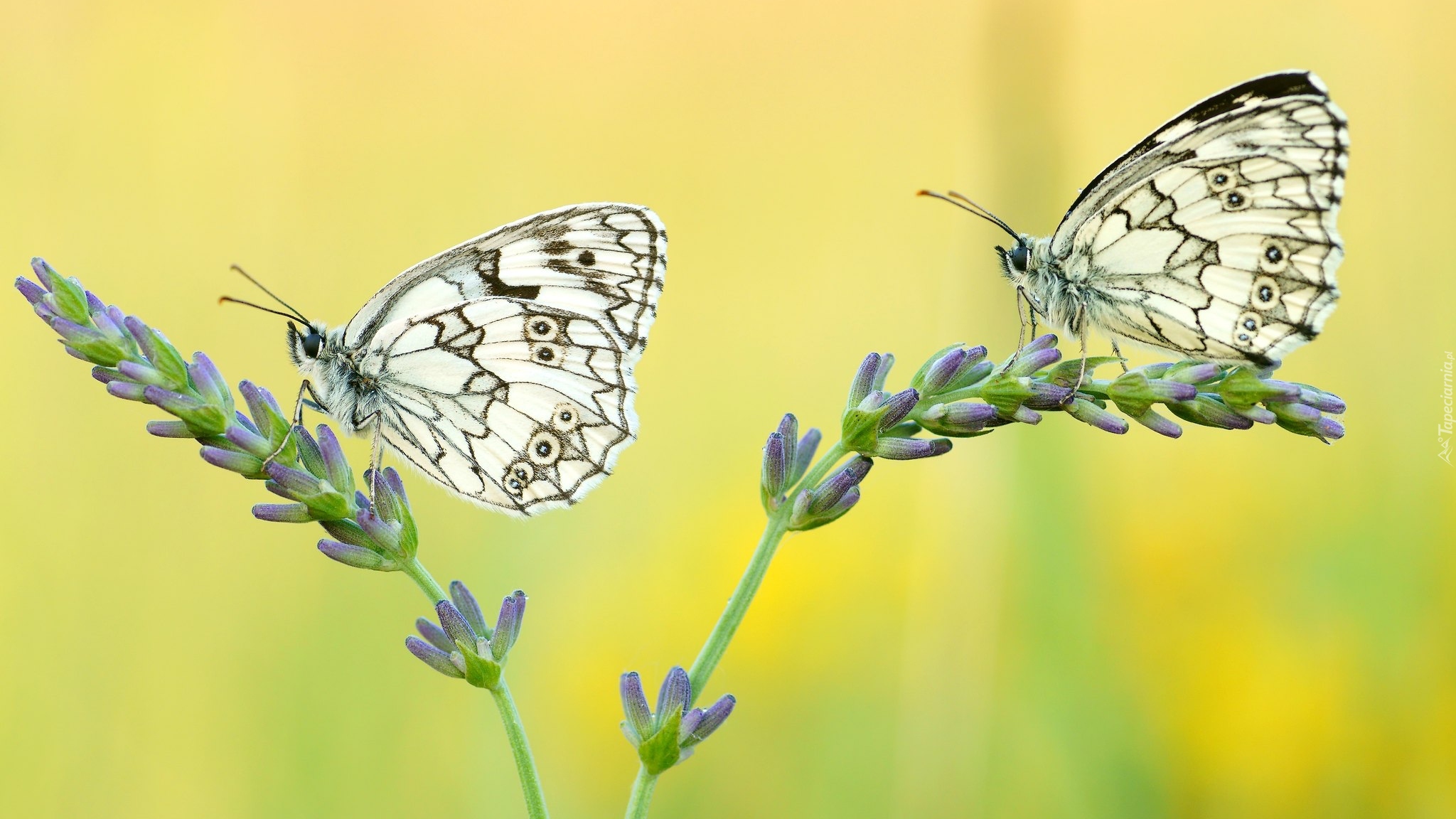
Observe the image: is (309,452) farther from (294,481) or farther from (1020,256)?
(1020,256)

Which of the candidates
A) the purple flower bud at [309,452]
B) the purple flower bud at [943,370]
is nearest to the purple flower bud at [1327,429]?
the purple flower bud at [943,370]

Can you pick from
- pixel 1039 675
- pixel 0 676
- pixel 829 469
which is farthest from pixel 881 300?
pixel 0 676

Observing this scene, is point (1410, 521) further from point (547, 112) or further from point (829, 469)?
point (547, 112)

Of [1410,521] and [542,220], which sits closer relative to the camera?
[542,220]

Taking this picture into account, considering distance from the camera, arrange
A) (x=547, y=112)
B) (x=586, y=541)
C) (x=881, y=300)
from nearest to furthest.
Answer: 1. (x=586, y=541)
2. (x=881, y=300)
3. (x=547, y=112)

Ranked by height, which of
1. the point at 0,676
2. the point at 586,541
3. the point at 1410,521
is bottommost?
the point at 0,676

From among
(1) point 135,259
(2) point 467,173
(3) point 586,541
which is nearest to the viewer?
(3) point 586,541

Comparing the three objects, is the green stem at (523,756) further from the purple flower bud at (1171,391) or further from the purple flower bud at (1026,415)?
the purple flower bud at (1171,391)

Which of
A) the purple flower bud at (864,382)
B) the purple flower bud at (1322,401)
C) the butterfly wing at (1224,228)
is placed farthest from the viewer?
the butterfly wing at (1224,228)
